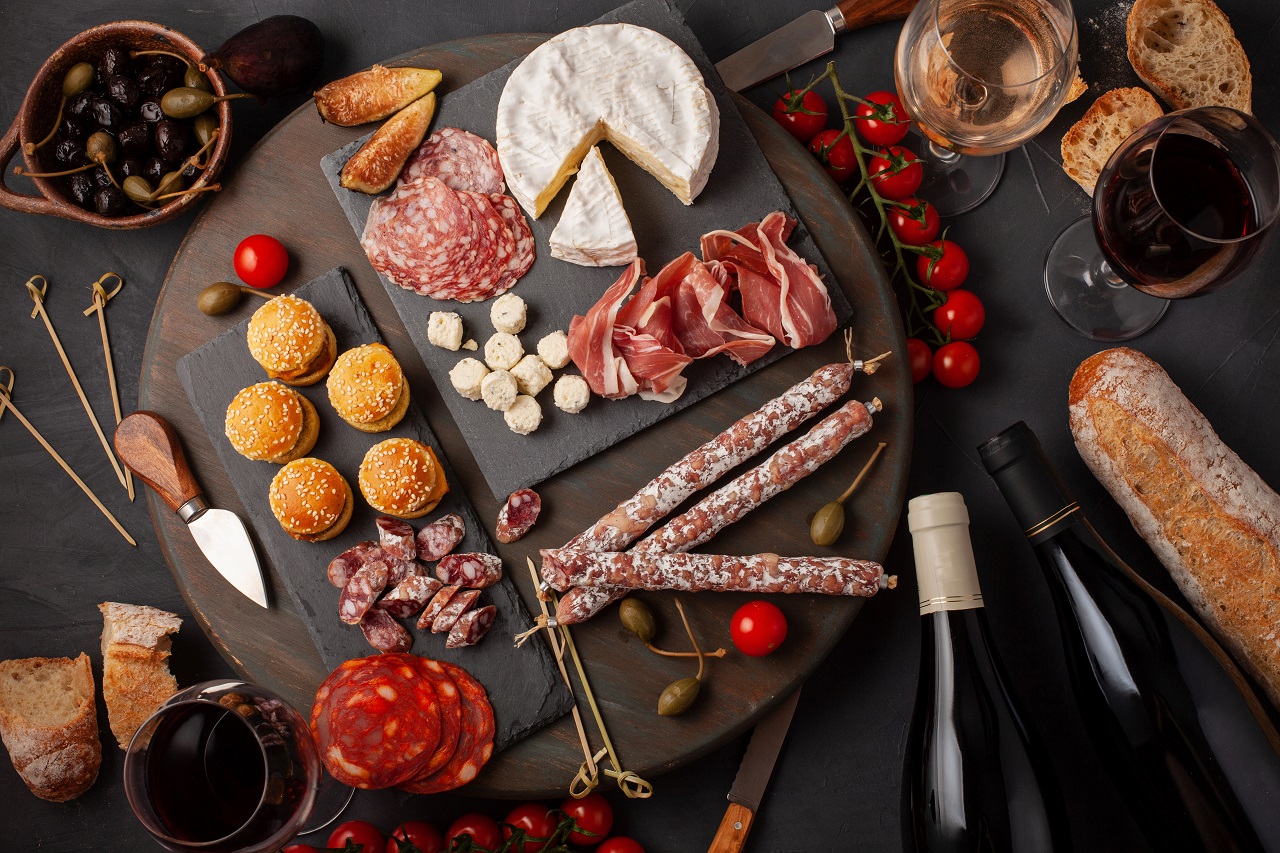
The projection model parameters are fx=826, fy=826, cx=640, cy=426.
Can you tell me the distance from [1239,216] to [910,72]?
796 mm

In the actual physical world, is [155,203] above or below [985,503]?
above

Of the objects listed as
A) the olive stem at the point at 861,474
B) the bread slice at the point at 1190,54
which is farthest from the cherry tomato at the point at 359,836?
the bread slice at the point at 1190,54

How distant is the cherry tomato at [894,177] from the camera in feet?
7.46

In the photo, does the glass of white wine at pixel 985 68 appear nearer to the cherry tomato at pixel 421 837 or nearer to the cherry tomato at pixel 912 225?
the cherry tomato at pixel 912 225

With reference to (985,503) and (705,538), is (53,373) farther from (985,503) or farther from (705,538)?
(985,503)

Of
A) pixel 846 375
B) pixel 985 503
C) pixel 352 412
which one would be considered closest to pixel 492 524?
pixel 352 412

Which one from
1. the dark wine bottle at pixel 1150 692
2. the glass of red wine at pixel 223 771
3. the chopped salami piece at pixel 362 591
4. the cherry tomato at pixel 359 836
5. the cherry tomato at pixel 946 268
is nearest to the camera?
the glass of red wine at pixel 223 771

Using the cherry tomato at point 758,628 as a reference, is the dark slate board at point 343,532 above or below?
above

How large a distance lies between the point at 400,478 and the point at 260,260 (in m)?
0.71

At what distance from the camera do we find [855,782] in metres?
2.35

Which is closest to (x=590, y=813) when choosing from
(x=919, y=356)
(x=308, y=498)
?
(x=308, y=498)

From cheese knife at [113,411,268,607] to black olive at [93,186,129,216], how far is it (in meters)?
0.55

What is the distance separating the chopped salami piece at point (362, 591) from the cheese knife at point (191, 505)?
0.84 ft

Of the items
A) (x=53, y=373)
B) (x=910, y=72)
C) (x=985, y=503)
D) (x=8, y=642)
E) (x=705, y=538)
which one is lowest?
(x=985, y=503)
